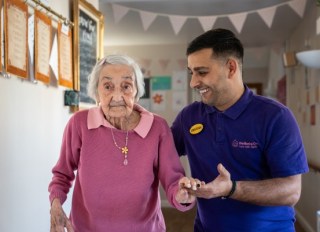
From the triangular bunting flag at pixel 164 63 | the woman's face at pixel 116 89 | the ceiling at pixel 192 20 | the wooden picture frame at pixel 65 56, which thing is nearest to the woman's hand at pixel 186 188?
the woman's face at pixel 116 89

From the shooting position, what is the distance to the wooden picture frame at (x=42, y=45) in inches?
75.7

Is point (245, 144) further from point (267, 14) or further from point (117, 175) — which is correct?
point (267, 14)

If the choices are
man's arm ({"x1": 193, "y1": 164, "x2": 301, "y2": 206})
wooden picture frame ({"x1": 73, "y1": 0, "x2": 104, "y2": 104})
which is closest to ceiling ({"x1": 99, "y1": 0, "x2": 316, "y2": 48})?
wooden picture frame ({"x1": 73, "y1": 0, "x2": 104, "y2": 104})

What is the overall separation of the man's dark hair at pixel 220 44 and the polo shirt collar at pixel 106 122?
32 cm

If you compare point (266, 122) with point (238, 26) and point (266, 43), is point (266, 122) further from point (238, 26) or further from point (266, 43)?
point (266, 43)

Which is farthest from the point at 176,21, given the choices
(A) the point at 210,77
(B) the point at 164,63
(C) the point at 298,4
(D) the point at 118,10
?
(A) the point at 210,77

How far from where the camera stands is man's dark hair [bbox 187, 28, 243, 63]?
1469 millimetres

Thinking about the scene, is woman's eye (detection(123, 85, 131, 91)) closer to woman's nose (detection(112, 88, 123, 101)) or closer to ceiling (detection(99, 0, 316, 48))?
woman's nose (detection(112, 88, 123, 101))

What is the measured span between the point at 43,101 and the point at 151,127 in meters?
0.87

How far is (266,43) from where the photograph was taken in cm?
615

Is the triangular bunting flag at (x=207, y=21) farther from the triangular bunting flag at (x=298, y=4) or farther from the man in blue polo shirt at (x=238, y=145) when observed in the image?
the man in blue polo shirt at (x=238, y=145)

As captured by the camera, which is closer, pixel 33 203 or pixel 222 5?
pixel 33 203

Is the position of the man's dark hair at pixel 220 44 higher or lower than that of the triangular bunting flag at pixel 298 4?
lower

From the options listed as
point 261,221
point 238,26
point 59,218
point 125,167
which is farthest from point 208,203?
point 238,26
